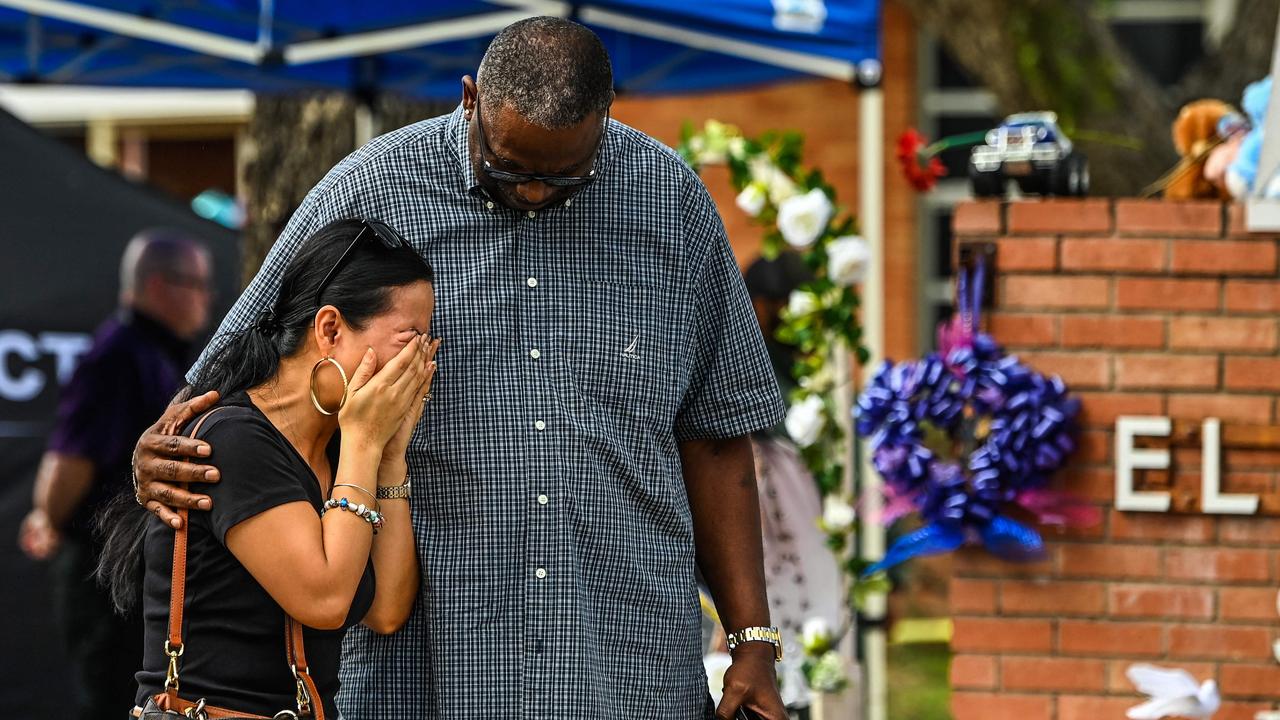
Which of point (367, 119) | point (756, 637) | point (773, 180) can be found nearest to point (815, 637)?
point (773, 180)

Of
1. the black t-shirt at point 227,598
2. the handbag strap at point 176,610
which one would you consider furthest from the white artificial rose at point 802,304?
the handbag strap at point 176,610

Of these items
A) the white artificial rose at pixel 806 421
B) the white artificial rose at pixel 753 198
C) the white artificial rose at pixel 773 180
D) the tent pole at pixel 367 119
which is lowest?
the white artificial rose at pixel 806 421

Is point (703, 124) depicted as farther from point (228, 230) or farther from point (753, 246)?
point (228, 230)

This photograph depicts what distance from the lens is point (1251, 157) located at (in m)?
4.17

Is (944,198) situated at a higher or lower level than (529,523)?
higher

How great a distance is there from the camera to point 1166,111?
740 cm

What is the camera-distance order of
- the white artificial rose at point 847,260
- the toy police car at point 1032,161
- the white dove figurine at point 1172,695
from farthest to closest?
1. the white artificial rose at point 847,260
2. the toy police car at point 1032,161
3. the white dove figurine at point 1172,695

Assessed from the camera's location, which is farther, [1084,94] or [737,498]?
[1084,94]

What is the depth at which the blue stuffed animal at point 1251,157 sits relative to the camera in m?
4.17

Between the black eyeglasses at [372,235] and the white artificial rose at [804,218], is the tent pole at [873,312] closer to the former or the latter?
the white artificial rose at [804,218]

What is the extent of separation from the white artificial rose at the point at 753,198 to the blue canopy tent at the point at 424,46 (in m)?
0.49

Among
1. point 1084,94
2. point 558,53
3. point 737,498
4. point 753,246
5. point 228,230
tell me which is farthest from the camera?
point 753,246

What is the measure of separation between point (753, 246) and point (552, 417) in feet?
24.2

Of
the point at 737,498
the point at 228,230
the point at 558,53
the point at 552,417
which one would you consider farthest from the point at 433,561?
the point at 228,230
